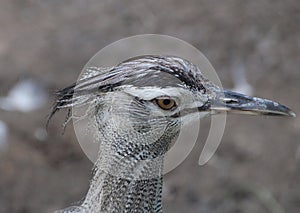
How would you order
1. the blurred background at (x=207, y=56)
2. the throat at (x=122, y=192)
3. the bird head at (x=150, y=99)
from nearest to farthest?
the bird head at (x=150, y=99)
the throat at (x=122, y=192)
the blurred background at (x=207, y=56)

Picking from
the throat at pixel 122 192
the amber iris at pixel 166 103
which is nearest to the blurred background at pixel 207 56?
the throat at pixel 122 192

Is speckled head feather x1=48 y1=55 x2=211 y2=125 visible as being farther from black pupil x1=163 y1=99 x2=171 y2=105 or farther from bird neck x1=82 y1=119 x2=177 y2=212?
bird neck x1=82 y1=119 x2=177 y2=212

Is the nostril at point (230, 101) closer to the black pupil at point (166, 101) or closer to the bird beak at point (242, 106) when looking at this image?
the bird beak at point (242, 106)

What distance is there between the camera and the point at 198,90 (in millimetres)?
3982

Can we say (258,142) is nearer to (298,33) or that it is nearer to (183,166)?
(183,166)

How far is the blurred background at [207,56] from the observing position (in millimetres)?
6309

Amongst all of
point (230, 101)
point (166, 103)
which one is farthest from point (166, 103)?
point (230, 101)

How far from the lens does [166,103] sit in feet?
12.7

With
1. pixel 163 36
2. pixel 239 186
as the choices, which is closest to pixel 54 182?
pixel 239 186

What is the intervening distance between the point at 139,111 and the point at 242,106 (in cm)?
56

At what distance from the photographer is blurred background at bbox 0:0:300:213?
631 cm

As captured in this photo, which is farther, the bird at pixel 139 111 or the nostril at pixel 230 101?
the nostril at pixel 230 101

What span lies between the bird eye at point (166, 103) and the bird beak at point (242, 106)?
249mm

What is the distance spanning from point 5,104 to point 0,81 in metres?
0.27
